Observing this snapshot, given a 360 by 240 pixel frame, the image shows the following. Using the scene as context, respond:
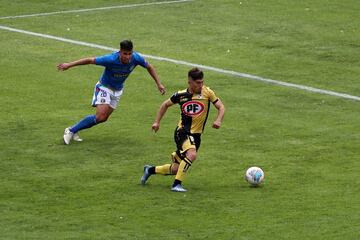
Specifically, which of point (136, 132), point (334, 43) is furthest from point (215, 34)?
point (136, 132)

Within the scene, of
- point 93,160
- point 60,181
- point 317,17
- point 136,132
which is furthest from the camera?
point 317,17

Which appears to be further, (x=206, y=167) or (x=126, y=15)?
(x=126, y=15)

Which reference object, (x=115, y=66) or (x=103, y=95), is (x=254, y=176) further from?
(x=103, y=95)

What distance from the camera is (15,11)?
3538 cm

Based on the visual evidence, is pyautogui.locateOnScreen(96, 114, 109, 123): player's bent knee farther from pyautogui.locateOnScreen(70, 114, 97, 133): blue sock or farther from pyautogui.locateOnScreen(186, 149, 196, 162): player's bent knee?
pyautogui.locateOnScreen(186, 149, 196, 162): player's bent knee

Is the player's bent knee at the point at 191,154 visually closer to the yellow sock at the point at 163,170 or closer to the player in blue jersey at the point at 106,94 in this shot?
the yellow sock at the point at 163,170

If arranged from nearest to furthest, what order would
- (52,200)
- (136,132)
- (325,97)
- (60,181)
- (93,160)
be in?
(52,200) → (60,181) → (93,160) → (136,132) → (325,97)

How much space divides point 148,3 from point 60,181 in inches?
724

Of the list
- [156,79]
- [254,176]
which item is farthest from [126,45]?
[254,176]

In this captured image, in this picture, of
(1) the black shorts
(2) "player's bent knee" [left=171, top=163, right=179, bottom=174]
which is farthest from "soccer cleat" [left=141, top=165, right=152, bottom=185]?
(1) the black shorts

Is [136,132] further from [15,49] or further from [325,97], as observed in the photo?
[15,49]

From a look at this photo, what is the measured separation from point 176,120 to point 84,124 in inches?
102

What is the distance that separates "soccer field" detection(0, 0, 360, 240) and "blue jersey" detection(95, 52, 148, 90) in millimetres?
1140

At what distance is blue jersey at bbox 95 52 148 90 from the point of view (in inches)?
812
